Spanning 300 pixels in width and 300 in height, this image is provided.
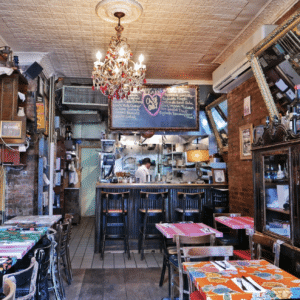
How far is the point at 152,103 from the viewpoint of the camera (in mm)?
6230

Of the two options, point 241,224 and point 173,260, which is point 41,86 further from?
point 241,224

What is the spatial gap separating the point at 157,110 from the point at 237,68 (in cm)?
198

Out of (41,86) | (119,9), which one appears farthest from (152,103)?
(119,9)

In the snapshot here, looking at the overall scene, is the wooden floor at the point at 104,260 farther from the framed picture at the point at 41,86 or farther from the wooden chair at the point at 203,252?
the framed picture at the point at 41,86

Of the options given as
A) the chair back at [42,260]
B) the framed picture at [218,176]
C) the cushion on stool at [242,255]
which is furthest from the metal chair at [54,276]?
the framed picture at [218,176]

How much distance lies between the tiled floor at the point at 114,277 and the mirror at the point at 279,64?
2.77 metres

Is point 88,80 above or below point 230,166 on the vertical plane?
above

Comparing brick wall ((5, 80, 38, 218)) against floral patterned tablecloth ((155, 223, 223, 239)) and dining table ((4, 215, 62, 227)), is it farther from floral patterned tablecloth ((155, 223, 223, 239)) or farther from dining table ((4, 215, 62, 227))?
floral patterned tablecloth ((155, 223, 223, 239))

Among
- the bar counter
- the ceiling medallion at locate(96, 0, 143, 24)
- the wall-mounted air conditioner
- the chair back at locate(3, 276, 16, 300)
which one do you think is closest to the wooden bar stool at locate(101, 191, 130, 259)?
the bar counter

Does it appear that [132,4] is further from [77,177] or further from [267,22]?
[77,177]

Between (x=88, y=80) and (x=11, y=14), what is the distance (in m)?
3.04

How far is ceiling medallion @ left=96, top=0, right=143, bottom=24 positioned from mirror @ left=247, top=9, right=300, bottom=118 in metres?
1.59

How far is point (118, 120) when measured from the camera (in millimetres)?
6129

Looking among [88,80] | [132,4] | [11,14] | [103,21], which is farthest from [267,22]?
[88,80]
